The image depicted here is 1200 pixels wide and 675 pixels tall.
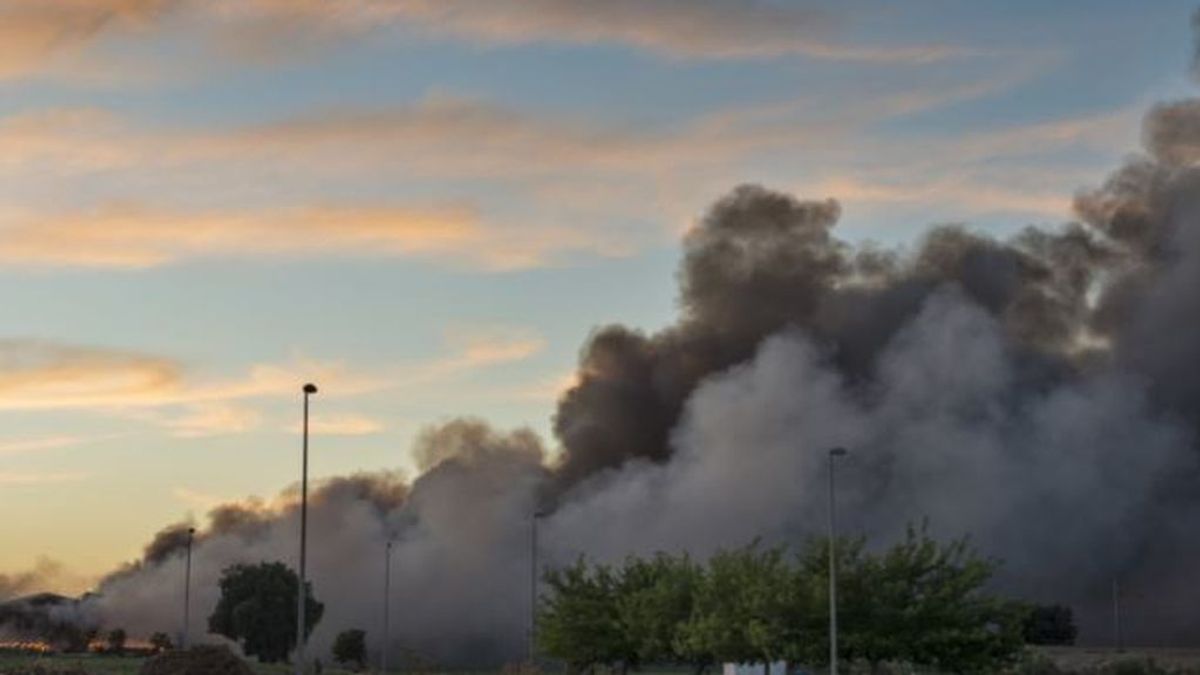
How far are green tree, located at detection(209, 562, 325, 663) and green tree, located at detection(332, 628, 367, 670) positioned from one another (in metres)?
3.79

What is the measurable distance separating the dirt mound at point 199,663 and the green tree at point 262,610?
348 ft

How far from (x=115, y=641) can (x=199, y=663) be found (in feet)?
393

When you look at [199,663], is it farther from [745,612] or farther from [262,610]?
[262,610]

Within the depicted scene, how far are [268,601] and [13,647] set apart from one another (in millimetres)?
25378

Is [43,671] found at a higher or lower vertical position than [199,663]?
lower

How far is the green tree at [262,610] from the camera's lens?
18862 cm

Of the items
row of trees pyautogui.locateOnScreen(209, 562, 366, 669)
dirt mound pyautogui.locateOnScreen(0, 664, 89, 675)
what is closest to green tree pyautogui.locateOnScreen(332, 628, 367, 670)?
row of trees pyautogui.locateOnScreen(209, 562, 366, 669)

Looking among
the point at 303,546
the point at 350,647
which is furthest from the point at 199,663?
the point at 350,647

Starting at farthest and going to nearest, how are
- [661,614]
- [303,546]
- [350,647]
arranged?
[350,647]
[661,614]
[303,546]

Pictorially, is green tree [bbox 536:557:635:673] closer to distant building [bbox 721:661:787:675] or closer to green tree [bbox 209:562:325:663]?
distant building [bbox 721:661:787:675]

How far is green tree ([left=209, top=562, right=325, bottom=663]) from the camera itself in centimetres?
18862

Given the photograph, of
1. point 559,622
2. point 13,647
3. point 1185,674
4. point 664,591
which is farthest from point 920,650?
point 13,647

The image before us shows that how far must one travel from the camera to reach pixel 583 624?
96.4 metres

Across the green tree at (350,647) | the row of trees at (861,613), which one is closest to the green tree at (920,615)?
the row of trees at (861,613)
